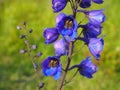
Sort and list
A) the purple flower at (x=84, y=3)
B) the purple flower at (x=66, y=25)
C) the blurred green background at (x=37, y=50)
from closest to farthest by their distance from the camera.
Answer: the purple flower at (x=66, y=25) → the purple flower at (x=84, y=3) → the blurred green background at (x=37, y=50)

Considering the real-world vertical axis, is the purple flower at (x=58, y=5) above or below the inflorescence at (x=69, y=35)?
above

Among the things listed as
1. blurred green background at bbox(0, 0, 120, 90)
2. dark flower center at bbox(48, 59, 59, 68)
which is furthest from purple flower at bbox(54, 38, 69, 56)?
blurred green background at bbox(0, 0, 120, 90)

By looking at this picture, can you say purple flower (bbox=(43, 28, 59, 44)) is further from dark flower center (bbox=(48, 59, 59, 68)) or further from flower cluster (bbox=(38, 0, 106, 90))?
dark flower center (bbox=(48, 59, 59, 68))

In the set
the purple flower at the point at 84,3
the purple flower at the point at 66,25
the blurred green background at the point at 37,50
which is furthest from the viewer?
the blurred green background at the point at 37,50

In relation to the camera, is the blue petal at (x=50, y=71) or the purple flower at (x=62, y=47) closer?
the blue petal at (x=50, y=71)

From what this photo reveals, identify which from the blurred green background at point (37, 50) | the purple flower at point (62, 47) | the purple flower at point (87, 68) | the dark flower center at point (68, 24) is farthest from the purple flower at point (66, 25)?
the blurred green background at point (37, 50)

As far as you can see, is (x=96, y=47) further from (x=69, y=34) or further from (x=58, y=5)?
(x=58, y=5)

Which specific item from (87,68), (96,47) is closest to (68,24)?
(96,47)

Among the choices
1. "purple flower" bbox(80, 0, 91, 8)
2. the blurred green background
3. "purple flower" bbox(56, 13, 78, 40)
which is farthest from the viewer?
the blurred green background

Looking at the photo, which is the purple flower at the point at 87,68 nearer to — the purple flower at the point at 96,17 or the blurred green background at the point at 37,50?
the purple flower at the point at 96,17
